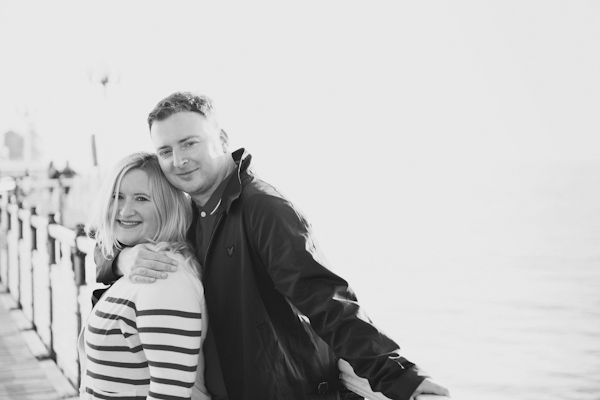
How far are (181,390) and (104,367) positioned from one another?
0.85 feet

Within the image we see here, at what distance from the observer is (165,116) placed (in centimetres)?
202

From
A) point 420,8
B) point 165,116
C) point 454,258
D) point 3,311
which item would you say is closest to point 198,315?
point 165,116

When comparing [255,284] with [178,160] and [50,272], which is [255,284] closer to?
[178,160]

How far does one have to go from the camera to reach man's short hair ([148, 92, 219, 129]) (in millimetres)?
2021

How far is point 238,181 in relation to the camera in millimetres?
1911

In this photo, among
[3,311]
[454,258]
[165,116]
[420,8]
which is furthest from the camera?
[420,8]

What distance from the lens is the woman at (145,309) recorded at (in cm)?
172

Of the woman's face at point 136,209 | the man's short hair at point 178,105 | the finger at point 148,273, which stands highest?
the man's short hair at point 178,105

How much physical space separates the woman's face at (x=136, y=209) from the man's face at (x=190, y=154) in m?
0.08

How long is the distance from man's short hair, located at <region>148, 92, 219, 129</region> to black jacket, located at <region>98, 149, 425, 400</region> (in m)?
0.23

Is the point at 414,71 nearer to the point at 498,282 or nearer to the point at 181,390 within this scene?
the point at 498,282

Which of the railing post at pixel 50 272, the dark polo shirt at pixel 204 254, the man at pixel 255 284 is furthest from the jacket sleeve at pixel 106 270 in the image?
the railing post at pixel 50 272

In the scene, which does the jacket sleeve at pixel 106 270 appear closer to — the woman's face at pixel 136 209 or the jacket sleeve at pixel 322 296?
the woman's face at pixel 136 209

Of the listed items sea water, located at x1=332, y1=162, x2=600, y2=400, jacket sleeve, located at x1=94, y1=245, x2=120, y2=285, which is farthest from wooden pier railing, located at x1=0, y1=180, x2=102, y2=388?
sea water, located at x1=332, y1=162, x2=600, y2=400
